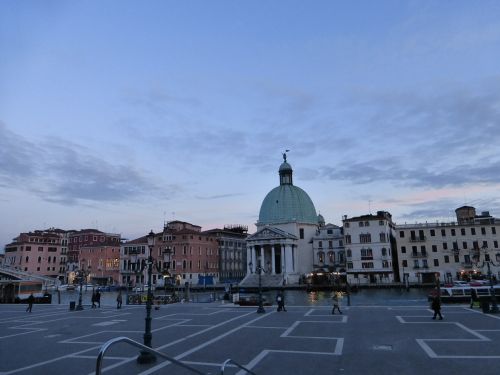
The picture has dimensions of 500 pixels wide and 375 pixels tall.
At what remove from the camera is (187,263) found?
100 meters

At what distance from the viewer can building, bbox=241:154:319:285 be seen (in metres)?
97.1

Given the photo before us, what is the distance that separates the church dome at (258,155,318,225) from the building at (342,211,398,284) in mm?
18793

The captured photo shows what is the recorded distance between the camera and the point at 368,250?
86500 mm

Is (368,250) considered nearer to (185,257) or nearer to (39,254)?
(185,257)

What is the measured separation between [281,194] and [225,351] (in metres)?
92.8

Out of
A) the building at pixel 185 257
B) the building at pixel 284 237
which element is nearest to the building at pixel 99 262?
the building at pixel 185 257

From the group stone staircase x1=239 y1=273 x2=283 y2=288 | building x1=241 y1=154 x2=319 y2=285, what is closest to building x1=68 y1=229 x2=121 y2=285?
building x1=241 y1=154 x2=319 y2=285

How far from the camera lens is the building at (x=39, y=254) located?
375ft

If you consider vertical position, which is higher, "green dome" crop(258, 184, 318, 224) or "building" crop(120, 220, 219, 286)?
"green dome" crop(258, 184, 318, 224)

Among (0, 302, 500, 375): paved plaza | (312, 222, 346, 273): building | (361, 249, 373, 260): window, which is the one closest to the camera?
(0, 302, 500, 375): paved plaza

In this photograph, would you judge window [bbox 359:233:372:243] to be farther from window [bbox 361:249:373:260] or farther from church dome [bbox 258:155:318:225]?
church dome [bbox 258:155:318:225]

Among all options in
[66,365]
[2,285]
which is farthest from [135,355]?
[2,285]

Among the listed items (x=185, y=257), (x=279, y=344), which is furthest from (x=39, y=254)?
(x=279, y=344)

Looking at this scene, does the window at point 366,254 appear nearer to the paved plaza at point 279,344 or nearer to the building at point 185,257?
the building at point 185,257
